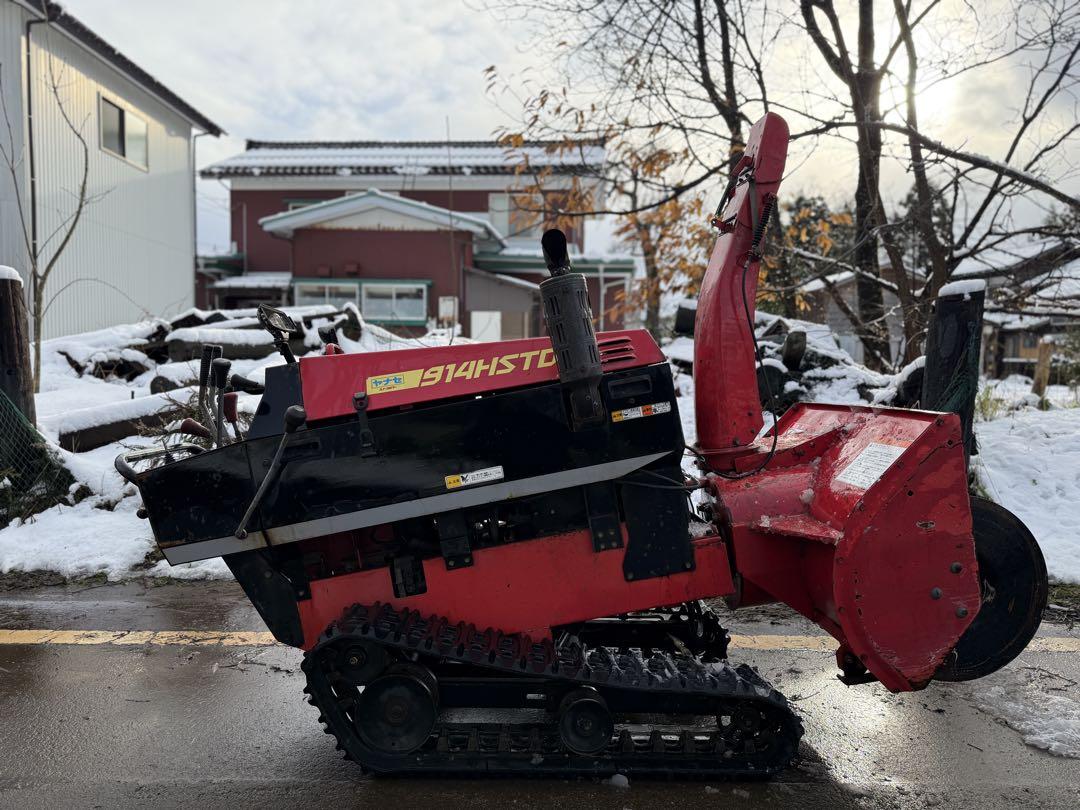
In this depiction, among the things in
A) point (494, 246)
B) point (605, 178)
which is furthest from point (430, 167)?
point (605, 178)

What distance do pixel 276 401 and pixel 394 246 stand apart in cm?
1752

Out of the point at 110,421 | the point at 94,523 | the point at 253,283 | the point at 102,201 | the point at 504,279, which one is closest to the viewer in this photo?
the point at 94,523

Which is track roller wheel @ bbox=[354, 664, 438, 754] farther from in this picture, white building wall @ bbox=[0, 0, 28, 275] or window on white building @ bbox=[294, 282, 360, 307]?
window on white building @ bbox=[294, 282, 360, 307]

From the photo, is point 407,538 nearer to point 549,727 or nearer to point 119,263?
point 549,727

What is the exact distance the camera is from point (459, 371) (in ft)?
8.89

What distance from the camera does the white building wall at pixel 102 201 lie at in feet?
44.1

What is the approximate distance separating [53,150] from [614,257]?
12.8 m

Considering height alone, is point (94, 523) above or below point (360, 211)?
below

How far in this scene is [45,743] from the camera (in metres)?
2.88

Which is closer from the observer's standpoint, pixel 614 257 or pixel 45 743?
pixel 45 743

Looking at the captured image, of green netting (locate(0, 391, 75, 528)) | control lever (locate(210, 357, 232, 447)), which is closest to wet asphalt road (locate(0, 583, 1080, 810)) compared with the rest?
control lever (locate(210, 357, 232, 447))

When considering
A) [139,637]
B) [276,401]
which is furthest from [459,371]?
[139,637]

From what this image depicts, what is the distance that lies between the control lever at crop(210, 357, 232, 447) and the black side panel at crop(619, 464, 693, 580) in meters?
1.49

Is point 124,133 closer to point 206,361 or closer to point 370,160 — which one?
point 370,160
